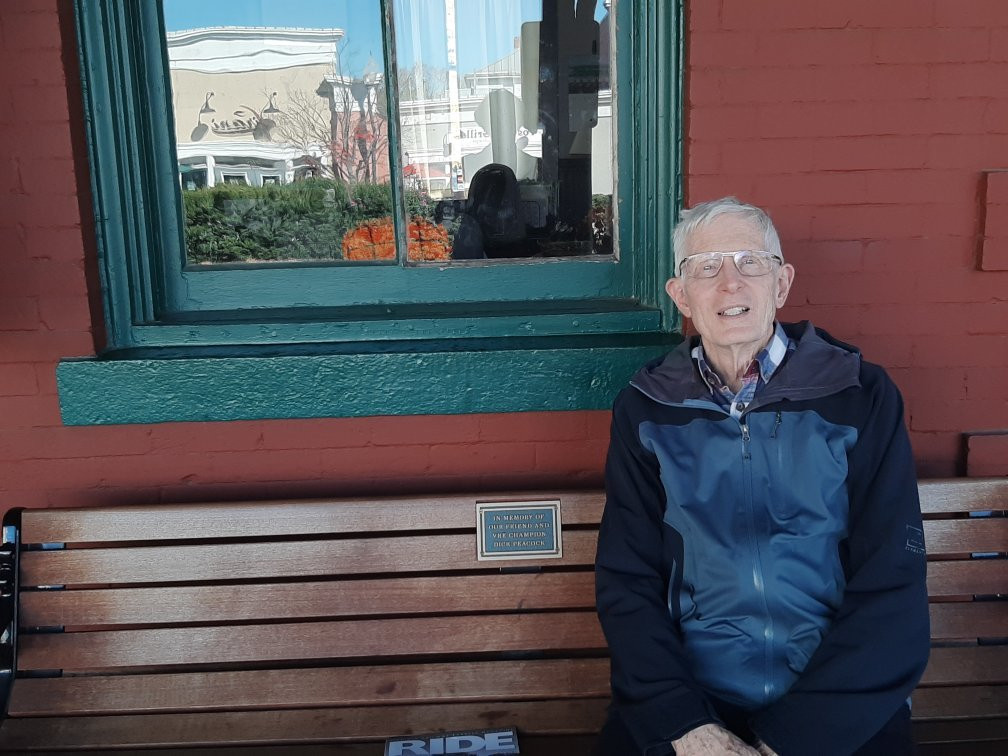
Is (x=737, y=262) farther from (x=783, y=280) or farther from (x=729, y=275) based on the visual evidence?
(x=783, y=280)

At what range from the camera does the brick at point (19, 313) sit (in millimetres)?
2377

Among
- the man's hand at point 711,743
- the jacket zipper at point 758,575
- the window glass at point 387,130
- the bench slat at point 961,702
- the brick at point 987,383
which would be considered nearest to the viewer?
the man's hand at point 711,743

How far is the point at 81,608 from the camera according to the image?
2236mm

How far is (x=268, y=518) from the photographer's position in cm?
225

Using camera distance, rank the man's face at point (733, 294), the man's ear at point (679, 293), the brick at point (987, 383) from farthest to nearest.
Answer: the brick at point (987, 383), the man's ear at point (679, 293), the man's face at point (733, 294)

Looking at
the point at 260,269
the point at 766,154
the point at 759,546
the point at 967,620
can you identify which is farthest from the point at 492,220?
the point at 967,620

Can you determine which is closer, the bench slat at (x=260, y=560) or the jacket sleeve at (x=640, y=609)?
the jacket sleeve at (x=640, y=609)

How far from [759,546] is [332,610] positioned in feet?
3.70

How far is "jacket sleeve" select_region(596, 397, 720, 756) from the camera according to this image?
177 centimetres

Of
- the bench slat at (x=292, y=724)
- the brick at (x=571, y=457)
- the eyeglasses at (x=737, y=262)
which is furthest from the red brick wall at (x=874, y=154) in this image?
the bench slat at (x=292, y=724)

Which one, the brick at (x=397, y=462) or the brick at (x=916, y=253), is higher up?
the brick at (x=916, y=253)

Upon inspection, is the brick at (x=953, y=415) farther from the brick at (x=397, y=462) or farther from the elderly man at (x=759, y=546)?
the brick at (x=397, y=462)

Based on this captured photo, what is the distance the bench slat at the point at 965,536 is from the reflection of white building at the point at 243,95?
2096 mm

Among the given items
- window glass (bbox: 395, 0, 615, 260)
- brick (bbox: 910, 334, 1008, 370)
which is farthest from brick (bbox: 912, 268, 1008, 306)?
window glass (bbox: 395, 0, 615, 260)
